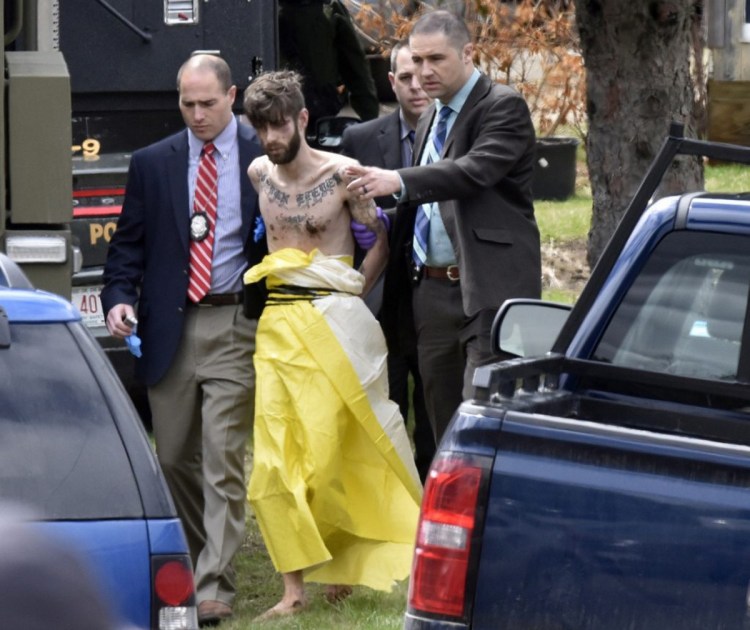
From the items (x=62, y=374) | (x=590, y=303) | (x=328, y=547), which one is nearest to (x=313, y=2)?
(x=328, y=547)

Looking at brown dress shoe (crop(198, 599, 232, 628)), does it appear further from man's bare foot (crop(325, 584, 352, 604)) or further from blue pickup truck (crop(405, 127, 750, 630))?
blue pickup truck (crop(405, 127, 750, 630))

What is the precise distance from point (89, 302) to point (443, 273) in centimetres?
239

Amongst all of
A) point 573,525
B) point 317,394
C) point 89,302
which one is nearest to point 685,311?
point 573,525

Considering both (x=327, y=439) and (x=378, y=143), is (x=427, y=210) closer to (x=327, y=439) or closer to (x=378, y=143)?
(x=327, y=439)

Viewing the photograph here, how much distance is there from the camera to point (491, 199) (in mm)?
6391

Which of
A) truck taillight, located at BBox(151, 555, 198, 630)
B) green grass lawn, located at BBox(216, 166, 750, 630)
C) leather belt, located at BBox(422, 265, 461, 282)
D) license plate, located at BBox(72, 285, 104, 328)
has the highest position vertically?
leather belt, located at BBox(422, 265, 461, 282)

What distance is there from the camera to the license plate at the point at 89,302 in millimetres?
8250

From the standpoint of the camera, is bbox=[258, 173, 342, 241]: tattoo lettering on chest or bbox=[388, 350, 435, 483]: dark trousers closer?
bbox=[258, 173, 342, 241]: tattoo lettering on chest

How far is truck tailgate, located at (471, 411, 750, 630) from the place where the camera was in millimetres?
3152

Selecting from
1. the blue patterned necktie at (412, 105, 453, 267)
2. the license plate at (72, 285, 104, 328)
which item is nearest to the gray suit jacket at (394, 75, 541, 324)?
the blue patterned necktie at (412, 105, 453, 267)

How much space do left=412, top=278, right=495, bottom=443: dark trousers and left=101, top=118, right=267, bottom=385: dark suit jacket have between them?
0.65m

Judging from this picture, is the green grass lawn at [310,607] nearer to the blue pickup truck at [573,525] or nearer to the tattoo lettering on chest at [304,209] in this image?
the tattoo lettering on chest at [304,209]

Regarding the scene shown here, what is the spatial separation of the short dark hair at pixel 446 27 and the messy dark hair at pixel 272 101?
0.53 meters

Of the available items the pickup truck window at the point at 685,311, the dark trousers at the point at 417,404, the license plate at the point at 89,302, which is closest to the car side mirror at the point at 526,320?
the pickup truck window at the point at 685,311
